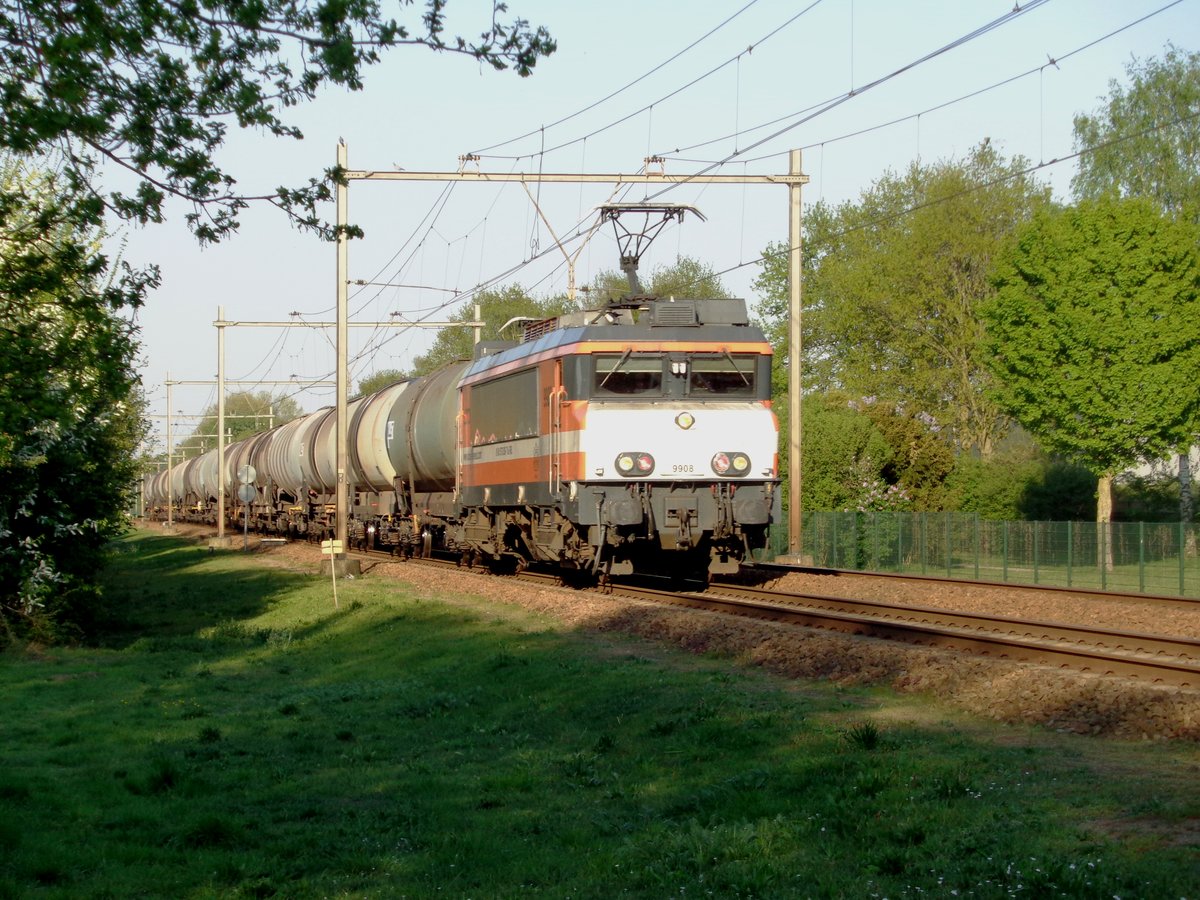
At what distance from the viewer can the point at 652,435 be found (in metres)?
19.8

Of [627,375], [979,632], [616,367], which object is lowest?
[979,632]

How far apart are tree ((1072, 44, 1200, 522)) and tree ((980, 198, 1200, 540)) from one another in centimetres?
1323

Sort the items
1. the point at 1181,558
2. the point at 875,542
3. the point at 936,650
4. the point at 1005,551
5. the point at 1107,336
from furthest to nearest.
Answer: the point at 1107,336 < the point at 875,542 < the point at 1005,551 < the point at 1181,558 < the point at 936,650

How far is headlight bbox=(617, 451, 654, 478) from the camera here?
1958 cm

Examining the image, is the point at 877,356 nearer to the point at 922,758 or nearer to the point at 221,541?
the point at 221,541

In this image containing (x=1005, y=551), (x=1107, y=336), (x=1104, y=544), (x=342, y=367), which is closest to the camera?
(x=1104, y=544)

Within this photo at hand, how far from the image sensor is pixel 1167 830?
700cm

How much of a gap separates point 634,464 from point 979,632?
5706mm

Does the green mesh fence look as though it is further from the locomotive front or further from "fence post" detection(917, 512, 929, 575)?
the locomotive front

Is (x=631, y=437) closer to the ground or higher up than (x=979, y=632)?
higher up

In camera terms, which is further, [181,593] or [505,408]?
[181,593]

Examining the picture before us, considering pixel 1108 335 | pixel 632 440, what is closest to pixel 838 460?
pixel 1108 335

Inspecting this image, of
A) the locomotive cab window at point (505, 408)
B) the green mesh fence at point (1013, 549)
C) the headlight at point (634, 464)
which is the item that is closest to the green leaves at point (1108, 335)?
the green mesh fence at point (1013, 549)

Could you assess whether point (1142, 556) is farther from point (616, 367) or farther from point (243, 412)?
point (243, 412)
